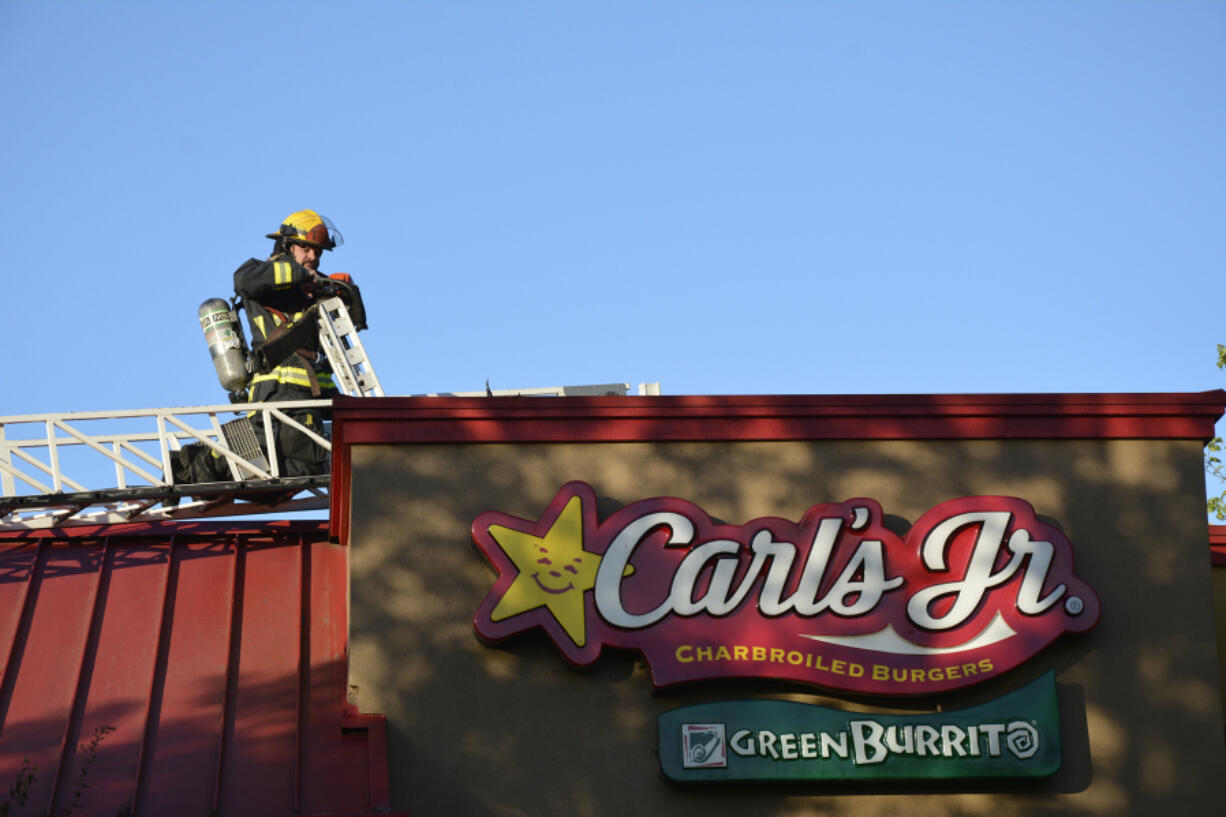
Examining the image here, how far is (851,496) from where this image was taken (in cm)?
1273

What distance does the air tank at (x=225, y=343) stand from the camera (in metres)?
16.7

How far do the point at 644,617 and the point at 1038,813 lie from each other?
347cm

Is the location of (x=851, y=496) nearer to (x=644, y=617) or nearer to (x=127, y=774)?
(x=644, y=617)

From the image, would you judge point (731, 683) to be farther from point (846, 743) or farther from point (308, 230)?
point (308, 230)

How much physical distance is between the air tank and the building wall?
15.5 ft

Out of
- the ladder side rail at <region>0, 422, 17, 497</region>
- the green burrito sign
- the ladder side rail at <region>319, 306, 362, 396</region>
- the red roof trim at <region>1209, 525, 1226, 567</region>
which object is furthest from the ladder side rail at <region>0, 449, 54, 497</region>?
the red roof trim at <region>1209, 525, 1226, 567</region>

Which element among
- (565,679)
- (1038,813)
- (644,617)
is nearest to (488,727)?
(565,679)

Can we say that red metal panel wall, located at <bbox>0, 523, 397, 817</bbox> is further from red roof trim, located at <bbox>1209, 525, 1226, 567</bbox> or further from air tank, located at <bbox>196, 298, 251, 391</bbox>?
red roof trim, located at <bbox>1209, 525, 1226, 567</bbox>

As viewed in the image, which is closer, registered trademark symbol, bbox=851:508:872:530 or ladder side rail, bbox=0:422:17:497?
registered trademark symbol, bbox=851:508:872:530

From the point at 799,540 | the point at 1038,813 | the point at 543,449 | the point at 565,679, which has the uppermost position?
the point at 543,449

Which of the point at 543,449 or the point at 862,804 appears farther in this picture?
the point at 543,449

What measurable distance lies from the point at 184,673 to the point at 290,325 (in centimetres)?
503

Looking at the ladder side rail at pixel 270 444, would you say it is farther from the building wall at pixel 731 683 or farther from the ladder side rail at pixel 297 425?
the building wall at pixel 731 683

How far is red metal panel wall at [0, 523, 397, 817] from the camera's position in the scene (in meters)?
11.8
